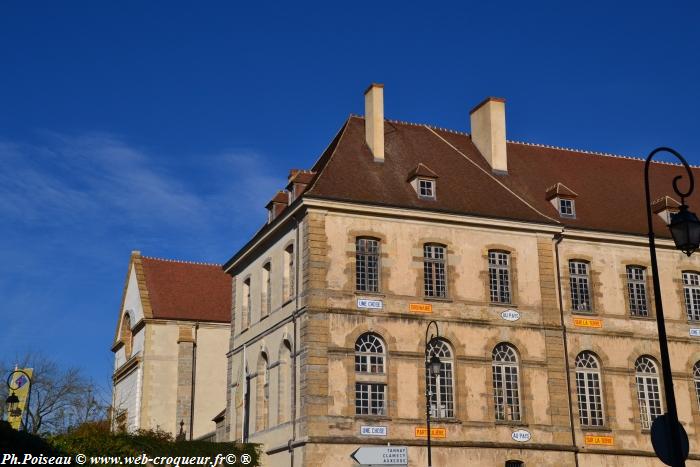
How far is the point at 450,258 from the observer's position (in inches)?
1247

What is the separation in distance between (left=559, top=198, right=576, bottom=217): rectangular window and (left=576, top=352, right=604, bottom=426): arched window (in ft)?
17.7

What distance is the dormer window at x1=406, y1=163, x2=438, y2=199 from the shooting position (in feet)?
106

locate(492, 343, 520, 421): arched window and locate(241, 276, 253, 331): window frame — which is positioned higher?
locate(241, 276, 253, 331): window frame

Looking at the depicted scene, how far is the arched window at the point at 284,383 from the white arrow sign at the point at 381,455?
3368 millimetres

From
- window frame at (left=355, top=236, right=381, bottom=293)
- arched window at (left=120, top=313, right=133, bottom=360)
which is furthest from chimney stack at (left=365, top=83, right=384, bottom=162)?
arched window at (left=120, top=313, right=133, bottom=360)

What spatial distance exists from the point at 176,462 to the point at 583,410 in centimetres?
1405

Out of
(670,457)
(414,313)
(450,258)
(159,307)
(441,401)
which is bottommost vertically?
(670,457)

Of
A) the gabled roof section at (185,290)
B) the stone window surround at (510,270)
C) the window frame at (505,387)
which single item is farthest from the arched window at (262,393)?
the gabled roof section at (185,290)

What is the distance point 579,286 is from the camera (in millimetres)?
33781

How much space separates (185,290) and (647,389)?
25477mm

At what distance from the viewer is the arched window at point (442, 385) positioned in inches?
1182

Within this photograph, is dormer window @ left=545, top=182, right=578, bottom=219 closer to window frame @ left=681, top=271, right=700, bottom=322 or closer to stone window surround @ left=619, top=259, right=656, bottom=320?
stone window surround @ left=619, top=259, right=656, bottom=320

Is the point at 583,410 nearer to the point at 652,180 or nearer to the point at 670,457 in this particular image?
the point at 652,180

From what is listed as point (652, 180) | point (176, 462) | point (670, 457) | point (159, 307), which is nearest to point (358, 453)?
point (176, 462)
